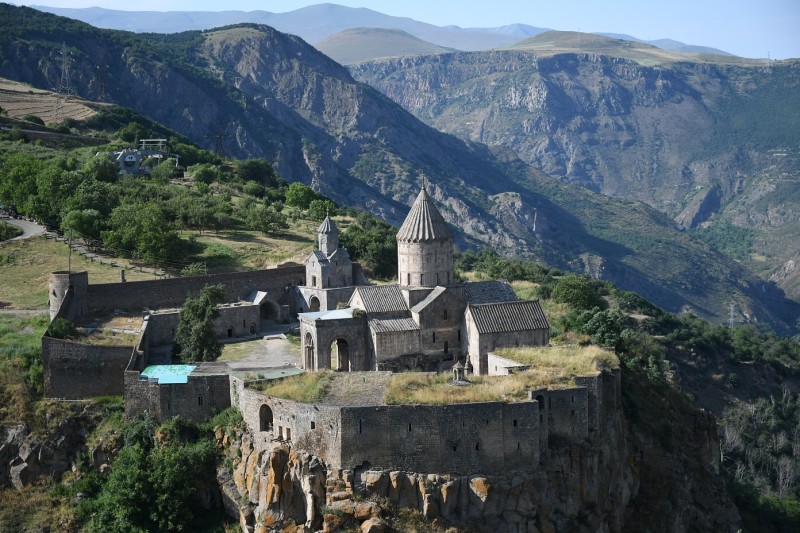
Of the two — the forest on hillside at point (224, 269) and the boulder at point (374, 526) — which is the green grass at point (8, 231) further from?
the boulder at point (374, 526)

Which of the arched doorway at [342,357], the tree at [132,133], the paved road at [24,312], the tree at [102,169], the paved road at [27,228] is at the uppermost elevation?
the tree at [132,133]

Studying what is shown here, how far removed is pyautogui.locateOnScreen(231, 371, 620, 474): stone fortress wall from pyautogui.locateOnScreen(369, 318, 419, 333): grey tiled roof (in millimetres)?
7443

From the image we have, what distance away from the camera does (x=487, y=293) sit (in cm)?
4622

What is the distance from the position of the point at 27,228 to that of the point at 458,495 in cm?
3708

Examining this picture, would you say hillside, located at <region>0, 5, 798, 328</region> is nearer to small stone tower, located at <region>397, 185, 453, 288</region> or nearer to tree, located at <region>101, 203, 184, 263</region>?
tree, located at <region>101, 203, 184, 263</region>

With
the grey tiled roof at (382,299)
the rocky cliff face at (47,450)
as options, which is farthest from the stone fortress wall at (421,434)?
the grey tiled roof at (382,299)

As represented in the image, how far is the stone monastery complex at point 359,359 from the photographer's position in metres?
35.2

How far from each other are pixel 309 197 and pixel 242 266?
2356 cm

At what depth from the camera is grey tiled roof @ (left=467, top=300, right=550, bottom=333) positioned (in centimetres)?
4247

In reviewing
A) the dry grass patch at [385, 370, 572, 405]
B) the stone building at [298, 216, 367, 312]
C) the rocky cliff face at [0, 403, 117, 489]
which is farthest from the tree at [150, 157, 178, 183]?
the dry grass patch at [385, 370, 572, 405]

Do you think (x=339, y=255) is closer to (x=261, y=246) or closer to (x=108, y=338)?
(x=261, y=246)

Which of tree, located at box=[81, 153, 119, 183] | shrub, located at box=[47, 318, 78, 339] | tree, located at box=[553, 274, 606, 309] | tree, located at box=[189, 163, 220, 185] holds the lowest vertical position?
tree, located at box=[553, 274, 606, 309]

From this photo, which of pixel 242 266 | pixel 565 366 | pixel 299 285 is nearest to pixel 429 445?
pixel 565 366

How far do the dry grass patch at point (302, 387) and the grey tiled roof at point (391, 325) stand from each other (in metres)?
4.40
